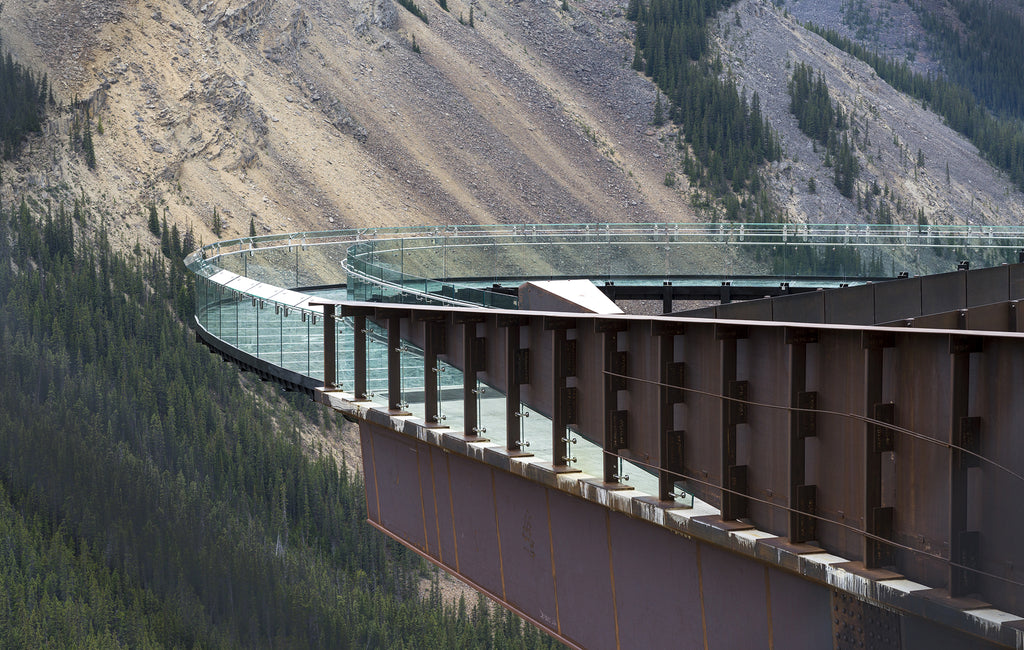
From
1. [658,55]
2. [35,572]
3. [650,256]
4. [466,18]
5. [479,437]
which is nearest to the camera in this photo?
[479,437]

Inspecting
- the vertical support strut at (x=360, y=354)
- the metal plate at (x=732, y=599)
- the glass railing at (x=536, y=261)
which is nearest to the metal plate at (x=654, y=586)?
the metal plate at (x=732, y=599)

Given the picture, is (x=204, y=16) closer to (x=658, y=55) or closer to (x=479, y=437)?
(x=658, y=55)

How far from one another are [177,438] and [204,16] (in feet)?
79.5

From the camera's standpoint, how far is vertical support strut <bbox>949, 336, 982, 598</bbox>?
656cm

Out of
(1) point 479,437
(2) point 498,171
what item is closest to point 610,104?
(2) point 498,171

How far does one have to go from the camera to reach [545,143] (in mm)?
74188

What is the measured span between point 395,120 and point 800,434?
63915mm

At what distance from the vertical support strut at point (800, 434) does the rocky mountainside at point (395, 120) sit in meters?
51.4

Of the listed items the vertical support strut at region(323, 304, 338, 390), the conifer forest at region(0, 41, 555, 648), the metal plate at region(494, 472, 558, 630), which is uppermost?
the vertical support strut at region(323, 304, 338, 390)

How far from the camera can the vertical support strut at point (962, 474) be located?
21.5ft

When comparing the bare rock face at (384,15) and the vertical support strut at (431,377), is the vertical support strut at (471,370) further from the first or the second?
the bare rock face at (384,15)

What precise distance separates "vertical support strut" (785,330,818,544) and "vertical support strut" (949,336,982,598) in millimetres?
1100

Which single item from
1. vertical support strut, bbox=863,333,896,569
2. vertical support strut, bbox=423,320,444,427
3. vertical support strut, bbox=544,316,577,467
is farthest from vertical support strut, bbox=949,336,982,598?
vertical support strut, bbox=423,320,444,427

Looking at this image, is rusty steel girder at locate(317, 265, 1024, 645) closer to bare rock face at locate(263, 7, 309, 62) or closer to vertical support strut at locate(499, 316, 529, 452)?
vertical support strut at locate(499, 316, 529, 452)
